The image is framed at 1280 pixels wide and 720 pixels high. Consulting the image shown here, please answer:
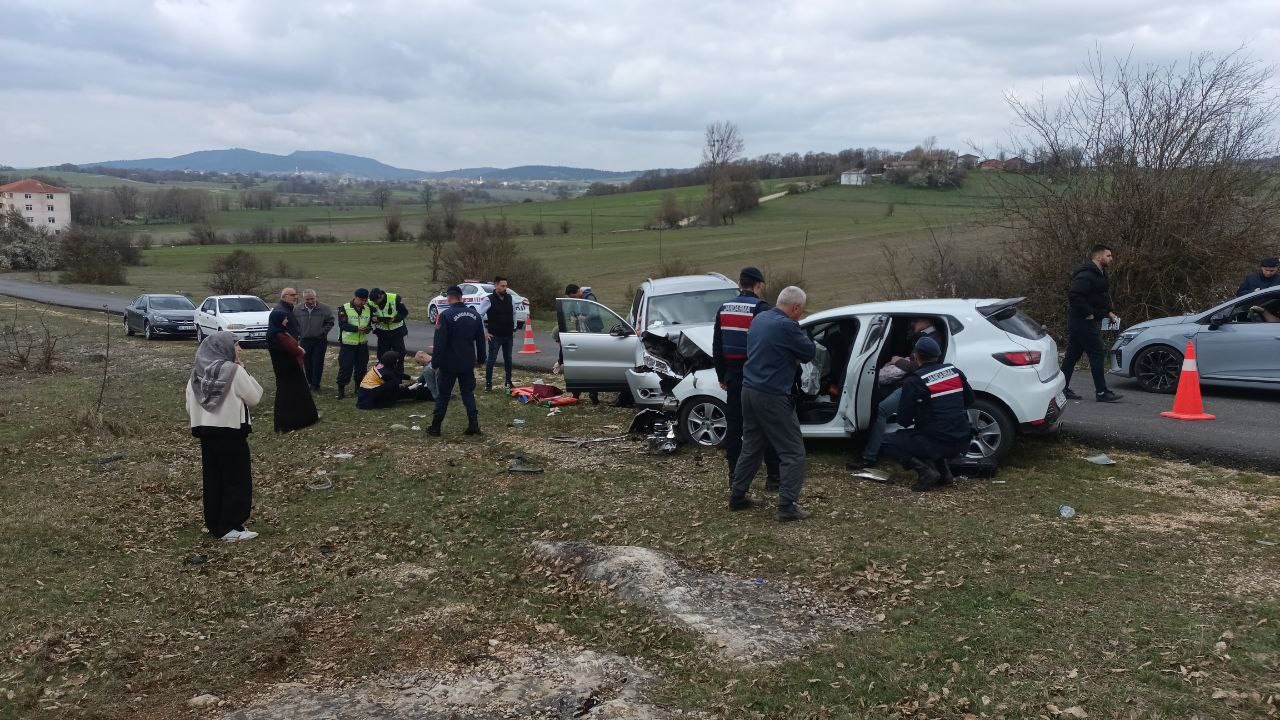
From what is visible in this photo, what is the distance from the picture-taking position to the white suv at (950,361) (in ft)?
26.6

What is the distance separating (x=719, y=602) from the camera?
5781 millimetres

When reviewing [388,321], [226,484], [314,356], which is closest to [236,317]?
[314,356]

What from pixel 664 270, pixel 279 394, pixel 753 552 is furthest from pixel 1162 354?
pixel 664 270

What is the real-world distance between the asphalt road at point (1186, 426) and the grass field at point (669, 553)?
0.45 metres

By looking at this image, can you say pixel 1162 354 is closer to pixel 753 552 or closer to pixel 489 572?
pixel 753 552

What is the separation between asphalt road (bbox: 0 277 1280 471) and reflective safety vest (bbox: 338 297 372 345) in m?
9.55

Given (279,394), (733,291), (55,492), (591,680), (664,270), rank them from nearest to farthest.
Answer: (591,680) → (55,492) → (279,394) → (733,291) → (664,270)

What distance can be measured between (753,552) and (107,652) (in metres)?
4.15

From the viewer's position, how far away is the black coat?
10422 millimetres

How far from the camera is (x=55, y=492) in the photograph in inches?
357

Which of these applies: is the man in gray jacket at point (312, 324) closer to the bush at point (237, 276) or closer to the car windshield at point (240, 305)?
the car windshield at point (240, 305)

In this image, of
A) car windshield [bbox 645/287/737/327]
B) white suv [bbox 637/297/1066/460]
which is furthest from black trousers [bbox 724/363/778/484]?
car windshield [bbox 645/287/737/327]

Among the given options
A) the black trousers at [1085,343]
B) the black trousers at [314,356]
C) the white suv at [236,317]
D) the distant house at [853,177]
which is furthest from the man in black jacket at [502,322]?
the distant house at [853,177]

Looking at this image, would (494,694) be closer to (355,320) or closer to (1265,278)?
(355,320)
